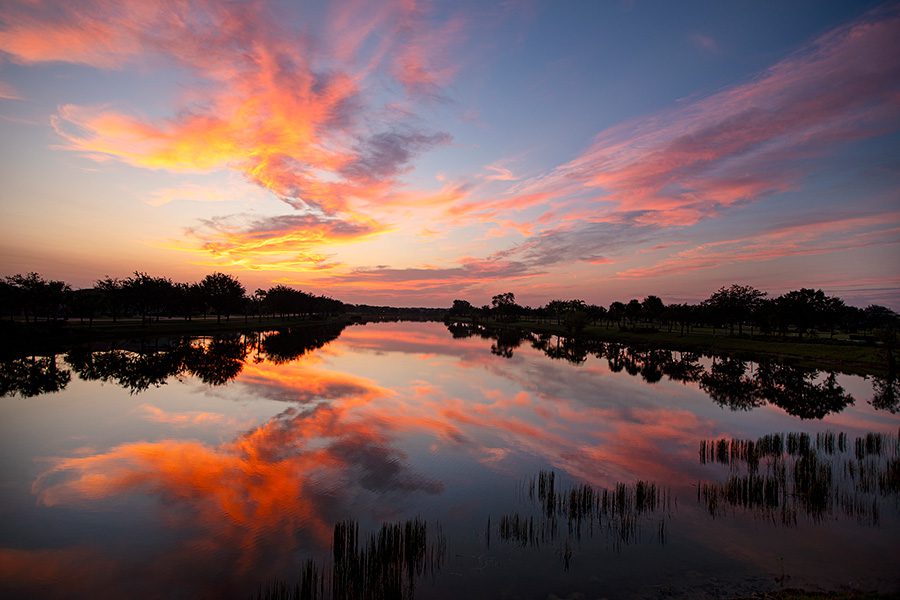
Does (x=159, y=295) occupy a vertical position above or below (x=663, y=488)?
above

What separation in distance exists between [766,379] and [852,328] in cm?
16674

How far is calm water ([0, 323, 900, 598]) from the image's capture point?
12.2 m

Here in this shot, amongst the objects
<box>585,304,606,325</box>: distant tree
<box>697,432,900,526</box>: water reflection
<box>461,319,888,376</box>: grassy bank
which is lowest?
<box>697,432,900,526</box>: water reflection

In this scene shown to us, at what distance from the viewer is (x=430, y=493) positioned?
1842 cm

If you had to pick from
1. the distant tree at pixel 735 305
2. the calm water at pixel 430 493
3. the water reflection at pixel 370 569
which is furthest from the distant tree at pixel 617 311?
the water reflection at pixel 370 569

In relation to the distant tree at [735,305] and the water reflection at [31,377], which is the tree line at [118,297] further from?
the distant tree at [735,305]

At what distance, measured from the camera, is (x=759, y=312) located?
9769cm

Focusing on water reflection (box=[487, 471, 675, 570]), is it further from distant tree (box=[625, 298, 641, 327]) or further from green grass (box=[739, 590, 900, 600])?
distant tree (box=[625, 298, 641, 327])

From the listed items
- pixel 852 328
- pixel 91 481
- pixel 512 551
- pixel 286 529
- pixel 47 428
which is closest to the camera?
pixel 512 551

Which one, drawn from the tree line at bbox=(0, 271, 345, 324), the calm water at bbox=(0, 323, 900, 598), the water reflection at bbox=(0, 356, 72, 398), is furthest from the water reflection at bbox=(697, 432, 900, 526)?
the tree line at bbox=(0, 271, 345, 324)

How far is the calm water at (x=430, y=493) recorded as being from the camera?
1221 centimetres

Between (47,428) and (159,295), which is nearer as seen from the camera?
(47,428)

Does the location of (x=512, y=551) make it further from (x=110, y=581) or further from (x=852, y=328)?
(x=852, y=328)

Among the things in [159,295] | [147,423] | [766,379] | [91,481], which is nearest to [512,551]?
[91,481]
